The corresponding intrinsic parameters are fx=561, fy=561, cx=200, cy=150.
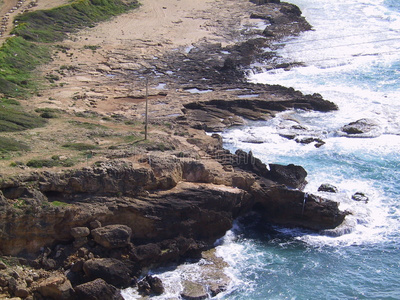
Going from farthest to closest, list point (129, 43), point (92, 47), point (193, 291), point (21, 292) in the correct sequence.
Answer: point (129, 43)
point (92, 47)
point (193, 291)
point (21, 292)

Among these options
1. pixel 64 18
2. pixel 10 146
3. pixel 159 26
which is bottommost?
pixel 10 146

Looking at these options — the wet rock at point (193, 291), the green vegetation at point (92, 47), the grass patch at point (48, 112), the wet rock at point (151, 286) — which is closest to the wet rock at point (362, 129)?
the grass patch at point (48, 112)

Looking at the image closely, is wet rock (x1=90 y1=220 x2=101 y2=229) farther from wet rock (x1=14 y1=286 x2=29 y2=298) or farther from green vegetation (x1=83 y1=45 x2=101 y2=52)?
green vegetation (x1=83 y1=45 x2=101 y2=52)

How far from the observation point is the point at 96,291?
25.5 m

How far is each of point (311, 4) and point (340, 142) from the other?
184ft

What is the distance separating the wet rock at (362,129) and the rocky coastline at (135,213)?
11.1 metres

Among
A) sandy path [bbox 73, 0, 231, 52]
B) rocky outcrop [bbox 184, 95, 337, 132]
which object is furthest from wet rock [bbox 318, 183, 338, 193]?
sandy path [bbox 73, 0, 231, 52]

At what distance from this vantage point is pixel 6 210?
2600cm

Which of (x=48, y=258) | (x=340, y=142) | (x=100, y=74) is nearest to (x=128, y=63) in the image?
(x=100, y=74)

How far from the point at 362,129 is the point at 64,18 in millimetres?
44350

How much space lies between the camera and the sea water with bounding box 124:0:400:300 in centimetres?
2825

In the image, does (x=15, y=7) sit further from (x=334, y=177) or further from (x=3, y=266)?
(x=3, y=266)

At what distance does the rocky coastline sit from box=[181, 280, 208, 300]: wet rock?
2.0 inches

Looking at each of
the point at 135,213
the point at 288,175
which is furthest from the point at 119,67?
the point at 135,213
